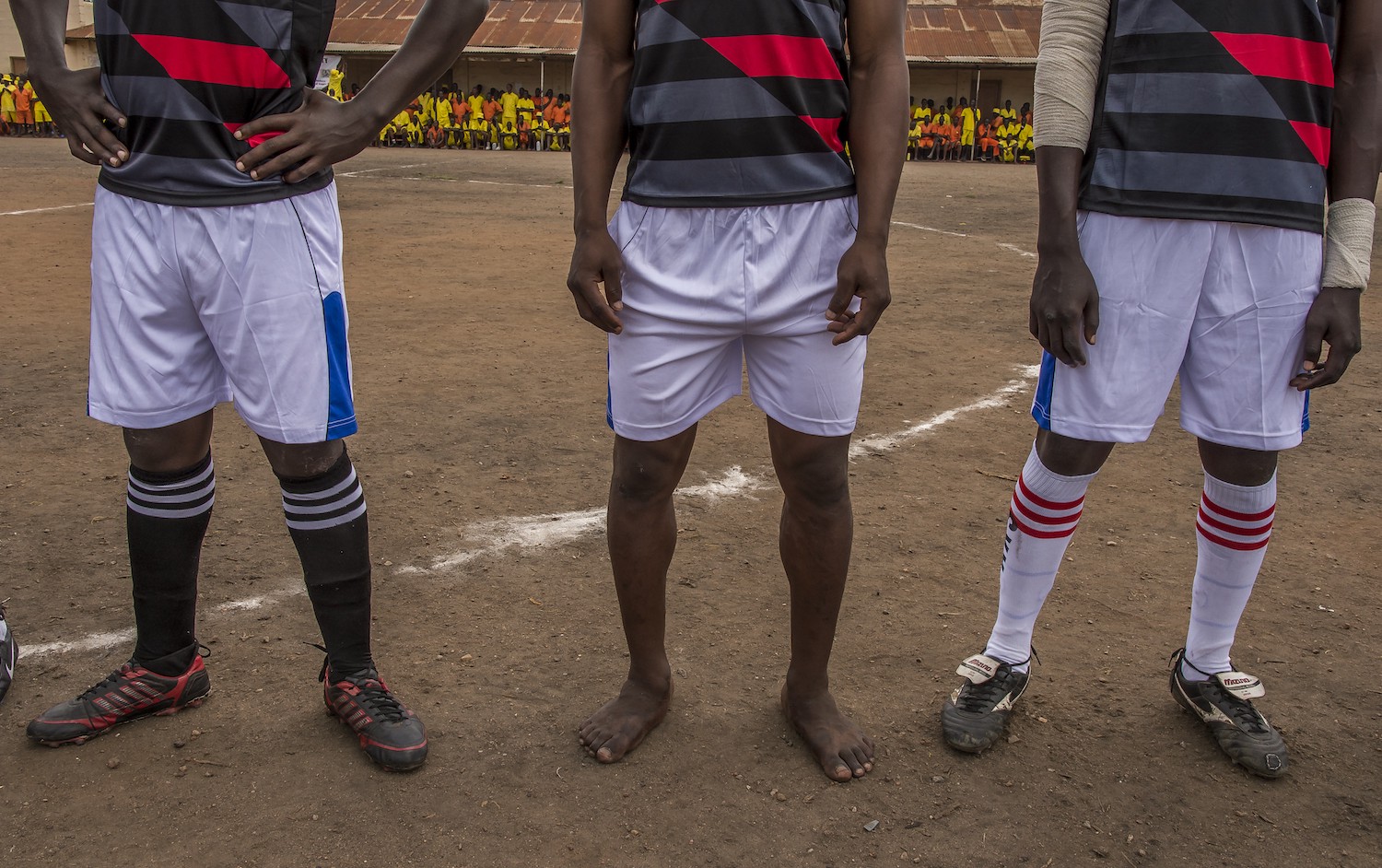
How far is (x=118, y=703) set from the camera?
2.78 meters

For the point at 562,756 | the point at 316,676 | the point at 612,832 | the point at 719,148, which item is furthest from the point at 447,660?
the point at 719,148

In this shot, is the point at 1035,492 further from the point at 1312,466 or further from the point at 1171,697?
the point at 1312,466

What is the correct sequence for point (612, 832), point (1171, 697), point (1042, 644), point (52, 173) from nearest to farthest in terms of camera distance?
point (612, 832)
point (1171, 697)
point (1042, 644)
point (52, 173)

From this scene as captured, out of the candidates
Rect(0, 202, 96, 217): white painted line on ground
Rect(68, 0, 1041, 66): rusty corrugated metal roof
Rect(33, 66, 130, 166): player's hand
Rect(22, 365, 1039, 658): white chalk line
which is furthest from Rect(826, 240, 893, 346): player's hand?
Rect(68, 0, 1041, 66): rusty corrugated metal roof

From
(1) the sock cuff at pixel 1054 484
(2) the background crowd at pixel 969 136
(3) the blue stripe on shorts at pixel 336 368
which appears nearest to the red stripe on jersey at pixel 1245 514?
(1) the sock cuff at pixel 1054 484

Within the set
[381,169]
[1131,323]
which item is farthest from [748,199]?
[381,169]

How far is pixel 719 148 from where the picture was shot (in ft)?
7.81

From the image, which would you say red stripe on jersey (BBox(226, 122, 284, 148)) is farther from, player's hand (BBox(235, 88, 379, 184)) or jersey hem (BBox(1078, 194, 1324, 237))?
jersey hem (BBox(1078, 194, 1324, 237))

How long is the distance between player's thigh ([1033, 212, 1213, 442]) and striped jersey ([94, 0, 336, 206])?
179 cm

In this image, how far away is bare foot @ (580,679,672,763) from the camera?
8.95ft

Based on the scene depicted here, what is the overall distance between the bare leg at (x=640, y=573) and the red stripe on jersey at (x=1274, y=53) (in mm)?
1396

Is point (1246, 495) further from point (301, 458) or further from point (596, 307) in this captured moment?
point (301, 458)

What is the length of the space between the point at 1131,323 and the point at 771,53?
999mm

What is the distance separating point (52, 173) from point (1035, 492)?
18.0 meters
